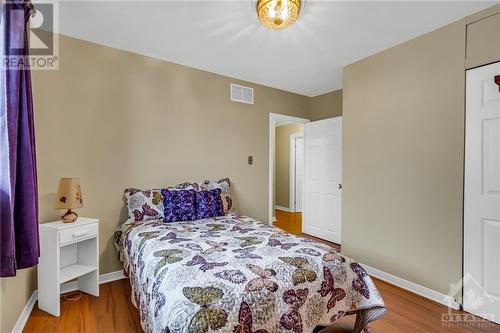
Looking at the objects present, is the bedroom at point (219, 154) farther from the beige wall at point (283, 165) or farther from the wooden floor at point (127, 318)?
the beige wall at point (283, 165)

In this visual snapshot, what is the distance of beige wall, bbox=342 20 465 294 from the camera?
89.5 inches

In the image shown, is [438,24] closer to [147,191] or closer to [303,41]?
[303,41]

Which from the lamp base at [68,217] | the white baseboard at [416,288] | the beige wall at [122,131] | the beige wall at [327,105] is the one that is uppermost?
the beige wall at [327,105]

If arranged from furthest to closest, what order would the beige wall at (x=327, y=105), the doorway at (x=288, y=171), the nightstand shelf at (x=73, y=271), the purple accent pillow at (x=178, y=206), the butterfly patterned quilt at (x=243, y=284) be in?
the doorway at (x=288, y=171) → the beige wall at (x=327, y=105) → the purple accent pillow at (x=178, y=206) → the nightstand shelf at (x=73, y=271) → the butterfly patterned quilt at (x=243, y=284)

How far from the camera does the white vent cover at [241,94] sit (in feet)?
12.1

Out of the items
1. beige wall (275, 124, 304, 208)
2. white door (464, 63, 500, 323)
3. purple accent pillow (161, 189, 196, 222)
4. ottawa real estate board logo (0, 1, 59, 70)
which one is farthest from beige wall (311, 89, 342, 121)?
ottawa real estate board logo (0, 1, 59, 70)

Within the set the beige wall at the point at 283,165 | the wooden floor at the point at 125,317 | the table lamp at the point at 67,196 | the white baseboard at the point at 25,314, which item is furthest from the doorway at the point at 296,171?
the white baseboard at the point at 25,314

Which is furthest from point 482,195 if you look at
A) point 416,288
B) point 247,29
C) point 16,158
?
point 16,158

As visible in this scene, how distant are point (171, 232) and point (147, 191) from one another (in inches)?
33.4

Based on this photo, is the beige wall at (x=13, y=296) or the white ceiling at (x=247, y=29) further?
the white ceiling at (x=247, y=29)

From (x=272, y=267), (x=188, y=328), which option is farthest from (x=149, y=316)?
(x=272, y=267)

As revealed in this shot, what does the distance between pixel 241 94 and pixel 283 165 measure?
3.19 metres

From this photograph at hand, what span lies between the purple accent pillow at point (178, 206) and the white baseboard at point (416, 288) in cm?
218

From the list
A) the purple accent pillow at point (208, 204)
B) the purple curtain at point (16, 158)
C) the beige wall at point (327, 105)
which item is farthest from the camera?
the beige wall at point (327, 105)
